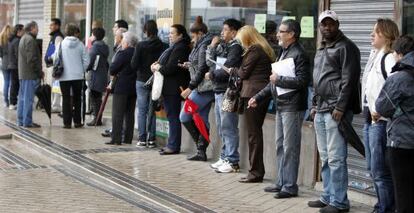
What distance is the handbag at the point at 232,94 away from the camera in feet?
25.8

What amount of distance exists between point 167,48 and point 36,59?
127 inches

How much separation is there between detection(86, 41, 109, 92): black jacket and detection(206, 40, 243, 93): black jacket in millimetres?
3985

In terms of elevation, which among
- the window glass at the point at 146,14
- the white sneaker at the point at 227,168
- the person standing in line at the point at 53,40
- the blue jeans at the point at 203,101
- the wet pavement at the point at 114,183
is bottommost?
the wet pavement at the point at 114,183

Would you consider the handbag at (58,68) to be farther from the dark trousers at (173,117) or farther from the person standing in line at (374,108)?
the person standing in line at (374,108)

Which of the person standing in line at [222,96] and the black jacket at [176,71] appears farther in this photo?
the black jacket at [176,71]

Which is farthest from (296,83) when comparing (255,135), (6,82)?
(6,82)

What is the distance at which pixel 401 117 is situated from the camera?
5375 millimetres

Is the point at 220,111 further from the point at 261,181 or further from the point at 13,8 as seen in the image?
the point at 13,8

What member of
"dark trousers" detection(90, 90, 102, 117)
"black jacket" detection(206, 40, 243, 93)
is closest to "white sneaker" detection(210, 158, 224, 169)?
"black jacket" detection(206, 40, 243, 93)

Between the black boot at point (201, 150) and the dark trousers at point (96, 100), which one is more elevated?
the dark trousers at point (96, 100)

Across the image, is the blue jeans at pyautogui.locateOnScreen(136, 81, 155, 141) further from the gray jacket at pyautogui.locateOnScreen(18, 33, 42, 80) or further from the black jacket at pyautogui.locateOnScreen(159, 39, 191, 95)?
the gray jacket at pyautogui.locateOnScreen(18, 33, 42, 80)

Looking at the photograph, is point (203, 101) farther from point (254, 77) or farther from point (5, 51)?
point (5, 51)

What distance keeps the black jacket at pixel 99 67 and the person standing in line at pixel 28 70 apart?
3.09 feet

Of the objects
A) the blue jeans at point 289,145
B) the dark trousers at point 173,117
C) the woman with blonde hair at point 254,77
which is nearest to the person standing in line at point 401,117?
the blue jeans at point 289,145
